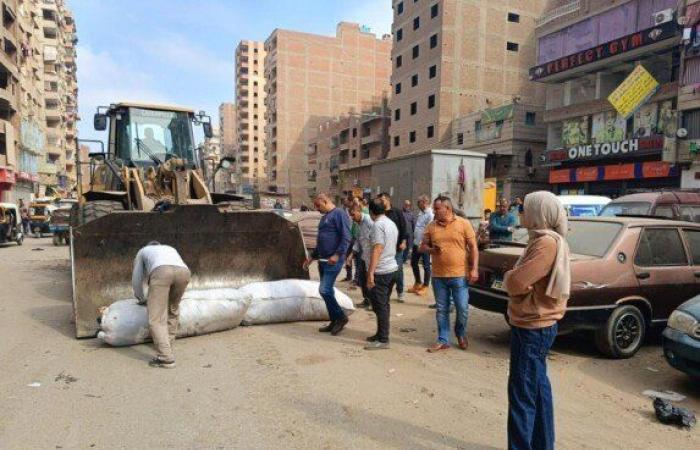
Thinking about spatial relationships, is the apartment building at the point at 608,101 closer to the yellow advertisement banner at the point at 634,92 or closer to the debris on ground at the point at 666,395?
the yellow advertisement banner at the point at 634,92

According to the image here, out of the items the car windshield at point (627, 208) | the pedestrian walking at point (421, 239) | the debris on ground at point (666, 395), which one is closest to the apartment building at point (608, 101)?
the car windshield at point (627, 208)

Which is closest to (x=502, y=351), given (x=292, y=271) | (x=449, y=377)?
(x=449, y=377)

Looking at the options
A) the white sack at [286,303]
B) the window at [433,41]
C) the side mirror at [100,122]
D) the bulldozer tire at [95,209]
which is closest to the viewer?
the white sack at [286,303]

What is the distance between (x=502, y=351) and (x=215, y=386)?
3.34 metres

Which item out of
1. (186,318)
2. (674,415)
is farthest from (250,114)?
(674,415)

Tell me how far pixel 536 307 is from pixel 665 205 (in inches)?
394

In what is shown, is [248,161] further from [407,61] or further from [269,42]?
[407,61]

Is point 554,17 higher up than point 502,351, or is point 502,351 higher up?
point 554,17

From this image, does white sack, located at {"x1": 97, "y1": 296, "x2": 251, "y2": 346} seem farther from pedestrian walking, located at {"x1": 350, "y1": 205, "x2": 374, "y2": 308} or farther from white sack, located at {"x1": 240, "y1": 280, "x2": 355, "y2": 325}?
pedestrian walking, located at {"x1": 350, "y1": 205, "x2": 374, "y2": 308}

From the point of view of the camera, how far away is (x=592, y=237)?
233 inches

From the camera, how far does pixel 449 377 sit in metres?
4.86

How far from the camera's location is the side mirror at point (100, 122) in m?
8.98

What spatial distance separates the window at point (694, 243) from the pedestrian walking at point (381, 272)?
367 cm

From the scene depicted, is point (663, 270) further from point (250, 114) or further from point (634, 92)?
point (250, 114)
